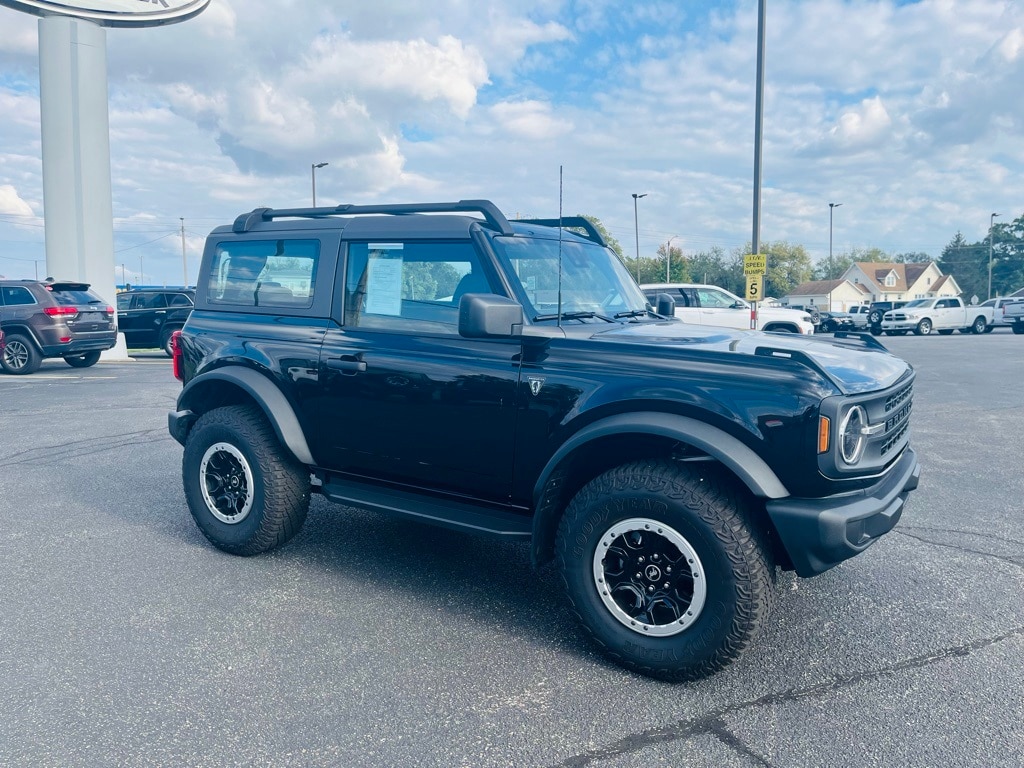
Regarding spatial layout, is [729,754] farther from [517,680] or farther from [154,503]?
[154,503]

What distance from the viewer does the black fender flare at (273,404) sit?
4.30m

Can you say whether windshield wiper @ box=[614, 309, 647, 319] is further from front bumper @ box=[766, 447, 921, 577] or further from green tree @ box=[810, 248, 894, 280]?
green tree @ box=[810, 248, 894, 280]

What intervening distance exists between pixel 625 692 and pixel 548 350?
1.47 m

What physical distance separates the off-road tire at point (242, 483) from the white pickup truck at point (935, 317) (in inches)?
1369

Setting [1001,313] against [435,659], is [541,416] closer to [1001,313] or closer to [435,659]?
[435,659]

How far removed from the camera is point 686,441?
3102mm

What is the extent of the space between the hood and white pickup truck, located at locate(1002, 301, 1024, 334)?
34961 mm

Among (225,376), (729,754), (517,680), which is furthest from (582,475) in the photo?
(225,376)

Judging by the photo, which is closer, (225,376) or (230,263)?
(225,376)

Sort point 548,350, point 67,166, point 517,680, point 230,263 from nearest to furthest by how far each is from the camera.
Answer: point 517,680
point 548,350
point 230,263
point 67,166

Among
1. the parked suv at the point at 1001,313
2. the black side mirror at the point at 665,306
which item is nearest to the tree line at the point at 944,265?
the parked suv at the point at 1001,313

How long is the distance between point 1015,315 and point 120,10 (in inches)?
1365

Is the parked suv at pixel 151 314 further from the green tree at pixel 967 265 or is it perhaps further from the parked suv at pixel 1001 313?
the green tree at pixel 967 265

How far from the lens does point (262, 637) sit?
358 centimetres
